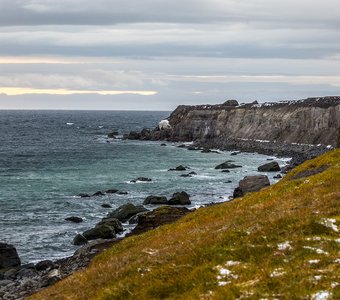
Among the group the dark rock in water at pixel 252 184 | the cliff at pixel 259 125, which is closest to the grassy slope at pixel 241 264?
the dark rock in water at pixel 252 184

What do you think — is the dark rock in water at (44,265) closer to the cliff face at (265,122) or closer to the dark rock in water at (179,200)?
the dark rock in water at (179,200)

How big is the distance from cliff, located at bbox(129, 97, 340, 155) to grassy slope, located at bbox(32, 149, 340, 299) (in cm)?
10812

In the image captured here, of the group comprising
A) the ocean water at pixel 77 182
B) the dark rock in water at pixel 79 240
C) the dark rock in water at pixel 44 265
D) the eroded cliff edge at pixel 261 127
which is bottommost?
the ocean water at pixel 77 182

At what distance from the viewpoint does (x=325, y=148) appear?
124062 mm

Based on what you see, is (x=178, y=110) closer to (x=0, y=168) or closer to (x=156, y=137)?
(x=156, y=137)

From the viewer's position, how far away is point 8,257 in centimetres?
4334

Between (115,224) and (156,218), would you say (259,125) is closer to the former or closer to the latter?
(115,224)

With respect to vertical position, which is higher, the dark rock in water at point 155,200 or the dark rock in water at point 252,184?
the dark rock in water at point 252,184

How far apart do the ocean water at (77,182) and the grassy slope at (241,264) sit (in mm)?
25584

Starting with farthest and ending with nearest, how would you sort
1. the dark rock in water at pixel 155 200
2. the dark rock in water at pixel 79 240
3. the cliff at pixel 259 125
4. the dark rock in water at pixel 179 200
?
1. the cliff at pixel 259 125
2. the dark rock in water at pixel 155 200
3. the dark rock in water at pixel 179 200
4. the dark rock in water at pixel 79 240

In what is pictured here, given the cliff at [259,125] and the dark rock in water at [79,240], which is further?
the cliff at [259,125]

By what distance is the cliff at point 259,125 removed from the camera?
13700 cm

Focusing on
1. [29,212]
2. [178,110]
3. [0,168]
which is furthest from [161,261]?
[178,110]

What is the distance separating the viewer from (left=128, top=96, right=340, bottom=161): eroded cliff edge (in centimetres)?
13600
